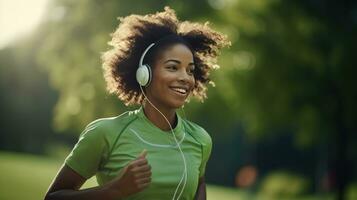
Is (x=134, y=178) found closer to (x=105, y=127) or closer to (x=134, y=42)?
(x=105, y=127)

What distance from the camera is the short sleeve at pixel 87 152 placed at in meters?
3.42

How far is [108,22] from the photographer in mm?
18188

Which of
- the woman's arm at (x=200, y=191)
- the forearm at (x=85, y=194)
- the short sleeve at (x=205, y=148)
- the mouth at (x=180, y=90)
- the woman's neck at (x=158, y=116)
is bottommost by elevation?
the woman's arm at (x=200, y=191)

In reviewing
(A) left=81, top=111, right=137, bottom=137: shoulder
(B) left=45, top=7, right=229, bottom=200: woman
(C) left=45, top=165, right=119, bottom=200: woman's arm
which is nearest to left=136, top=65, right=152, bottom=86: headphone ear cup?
(B) left=45, top=7, right=229, bottom=200: woman

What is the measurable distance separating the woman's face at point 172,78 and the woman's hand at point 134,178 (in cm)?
52

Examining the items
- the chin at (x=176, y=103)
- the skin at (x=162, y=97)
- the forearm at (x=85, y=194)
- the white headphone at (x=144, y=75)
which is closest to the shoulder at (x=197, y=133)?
the skin at (x=162, y=97)

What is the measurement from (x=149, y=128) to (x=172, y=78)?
0.92 feet

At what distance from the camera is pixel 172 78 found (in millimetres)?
3666

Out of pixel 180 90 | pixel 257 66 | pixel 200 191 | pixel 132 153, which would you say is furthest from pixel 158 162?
pixel 257 66

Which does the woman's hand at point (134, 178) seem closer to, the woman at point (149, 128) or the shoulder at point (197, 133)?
the woman at point (149, 128)

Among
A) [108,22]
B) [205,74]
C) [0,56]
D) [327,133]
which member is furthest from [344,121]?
[0,56]

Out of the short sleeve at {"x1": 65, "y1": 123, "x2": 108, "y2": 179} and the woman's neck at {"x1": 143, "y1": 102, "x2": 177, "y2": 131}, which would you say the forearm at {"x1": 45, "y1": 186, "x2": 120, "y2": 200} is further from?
the woman's neck at {"x1": 143, "y1": 102, "x2": 177, "y2": 131}

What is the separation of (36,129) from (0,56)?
5.60 m

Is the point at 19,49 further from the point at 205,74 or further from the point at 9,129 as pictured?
the point at 205,74
